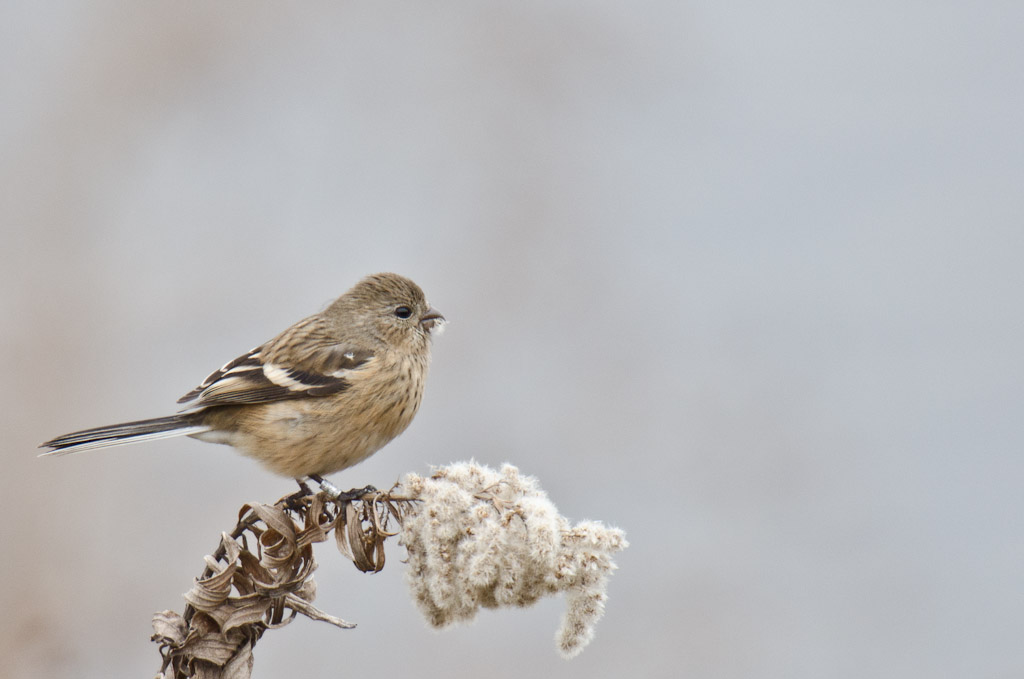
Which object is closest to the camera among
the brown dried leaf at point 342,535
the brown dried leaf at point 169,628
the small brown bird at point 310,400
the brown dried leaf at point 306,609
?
the brown dried leaf at point 169,628

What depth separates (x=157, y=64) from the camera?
5.26 metres

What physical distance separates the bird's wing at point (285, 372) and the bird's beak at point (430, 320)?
37 centimetres

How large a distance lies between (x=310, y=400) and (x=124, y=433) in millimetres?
751

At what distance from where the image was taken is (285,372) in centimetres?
437

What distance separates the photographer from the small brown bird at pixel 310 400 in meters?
4.16

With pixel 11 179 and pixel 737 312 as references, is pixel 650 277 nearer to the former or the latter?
pixel 737 312

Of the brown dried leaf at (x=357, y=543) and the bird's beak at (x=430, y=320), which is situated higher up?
the bird's beak at (x=430, y=320)

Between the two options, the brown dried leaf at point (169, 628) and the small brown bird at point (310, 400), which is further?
the small brown bird at point (310, 400)

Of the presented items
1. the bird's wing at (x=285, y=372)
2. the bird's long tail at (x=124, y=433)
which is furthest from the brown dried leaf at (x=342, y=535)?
the bird's wing at (x=285, y=372)

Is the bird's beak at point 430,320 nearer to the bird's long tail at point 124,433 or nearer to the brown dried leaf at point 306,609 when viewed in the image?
the bird's long tail at point 124,433

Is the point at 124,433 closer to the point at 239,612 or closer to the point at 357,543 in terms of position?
the point at 357,543

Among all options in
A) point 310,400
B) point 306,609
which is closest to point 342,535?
point 306,609

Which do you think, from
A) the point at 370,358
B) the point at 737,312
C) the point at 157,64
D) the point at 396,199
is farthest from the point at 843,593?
the point at 157,64

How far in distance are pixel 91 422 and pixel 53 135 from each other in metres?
1.36
